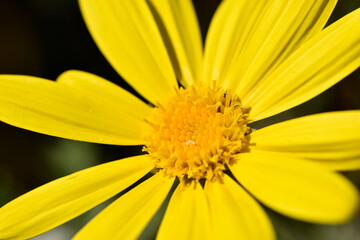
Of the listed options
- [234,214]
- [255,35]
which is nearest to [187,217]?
[234,214]

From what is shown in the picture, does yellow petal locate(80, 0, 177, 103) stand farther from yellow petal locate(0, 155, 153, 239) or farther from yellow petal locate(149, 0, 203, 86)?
yellow petal locate(0, 155, 153, 239)

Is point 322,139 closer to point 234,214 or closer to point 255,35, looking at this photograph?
point 234,214

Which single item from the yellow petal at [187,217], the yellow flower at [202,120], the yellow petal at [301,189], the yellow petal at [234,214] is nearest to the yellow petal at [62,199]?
the yellow flower at [202,120]

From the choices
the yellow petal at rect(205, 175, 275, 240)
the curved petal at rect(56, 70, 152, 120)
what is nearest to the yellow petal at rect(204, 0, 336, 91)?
the curved petal at rect(56, 70, 152, 120)

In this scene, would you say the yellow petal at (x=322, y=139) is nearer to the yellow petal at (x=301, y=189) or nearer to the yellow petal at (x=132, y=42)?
the yellow petal at (x=301, y=189)

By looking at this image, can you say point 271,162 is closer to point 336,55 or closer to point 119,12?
point 336,55

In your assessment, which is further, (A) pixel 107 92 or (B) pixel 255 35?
(A) pixel 107 92
